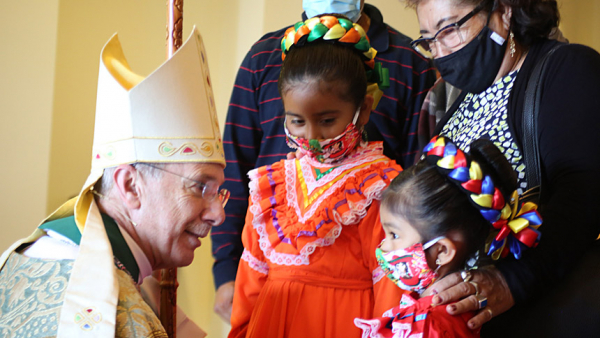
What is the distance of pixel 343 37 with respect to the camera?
214 centimetres

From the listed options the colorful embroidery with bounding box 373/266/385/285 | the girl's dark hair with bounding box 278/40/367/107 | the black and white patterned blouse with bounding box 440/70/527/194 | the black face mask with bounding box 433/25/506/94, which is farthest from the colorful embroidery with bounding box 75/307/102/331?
the black face mask with bounding box 433/25/506/94

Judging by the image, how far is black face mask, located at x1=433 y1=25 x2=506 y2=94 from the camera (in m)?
1.92

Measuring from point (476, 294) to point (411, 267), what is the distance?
0.63 ft

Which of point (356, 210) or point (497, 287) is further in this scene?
point (356, 210)

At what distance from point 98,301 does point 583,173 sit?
1.34 meters

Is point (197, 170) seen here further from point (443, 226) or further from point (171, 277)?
point (443, 226)

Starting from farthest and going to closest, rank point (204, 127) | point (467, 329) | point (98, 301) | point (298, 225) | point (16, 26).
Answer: point (16, 26) → point (298, 225) → point (204, 127) → point (467, 329) → point (98, 301)

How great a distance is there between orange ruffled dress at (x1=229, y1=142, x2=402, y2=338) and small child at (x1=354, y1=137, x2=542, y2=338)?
208mm

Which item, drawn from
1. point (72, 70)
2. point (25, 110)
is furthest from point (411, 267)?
point (72, 70)

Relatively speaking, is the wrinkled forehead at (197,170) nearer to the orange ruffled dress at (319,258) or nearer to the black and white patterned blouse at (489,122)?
the orange ruffled dress at (319,258)

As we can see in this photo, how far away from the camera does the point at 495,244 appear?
161 centimetres

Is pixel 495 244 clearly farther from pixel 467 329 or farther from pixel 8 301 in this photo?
pixel 8 301

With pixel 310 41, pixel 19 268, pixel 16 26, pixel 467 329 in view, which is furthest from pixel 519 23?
pixel 16 26

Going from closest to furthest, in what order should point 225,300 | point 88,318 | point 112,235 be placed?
1. point 88,318
2. point 112,235
3. point 225,300
